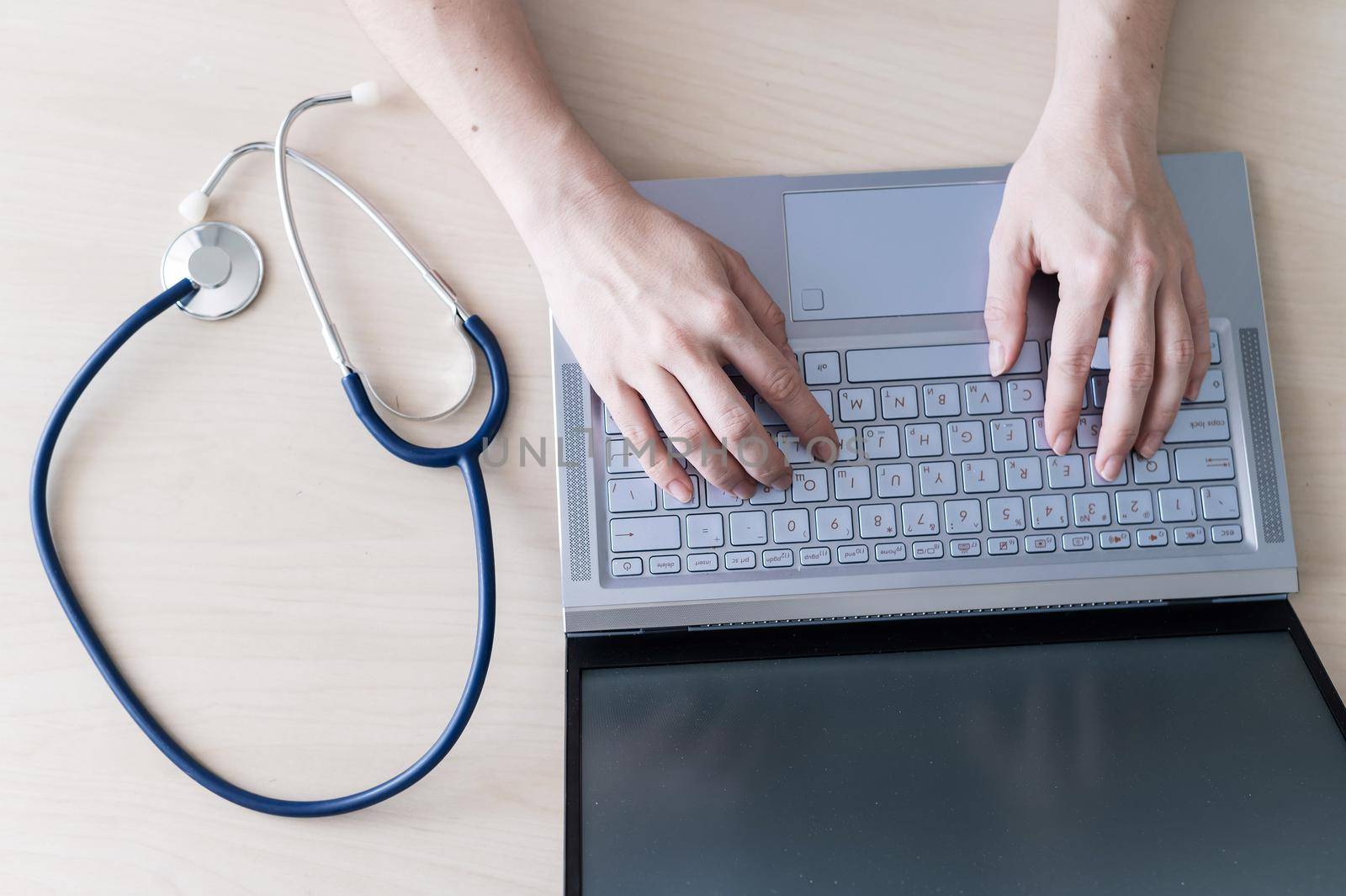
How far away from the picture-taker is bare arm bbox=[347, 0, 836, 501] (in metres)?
0.55

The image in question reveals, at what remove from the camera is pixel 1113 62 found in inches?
24.2

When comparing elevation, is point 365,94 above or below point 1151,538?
above

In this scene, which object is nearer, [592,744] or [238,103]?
[592,744]

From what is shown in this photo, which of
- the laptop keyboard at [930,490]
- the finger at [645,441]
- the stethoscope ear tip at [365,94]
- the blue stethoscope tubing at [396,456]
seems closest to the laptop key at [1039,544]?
the laptop keyboard at [930,490]

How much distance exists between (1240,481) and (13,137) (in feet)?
2.94

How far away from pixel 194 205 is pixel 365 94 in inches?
5.7

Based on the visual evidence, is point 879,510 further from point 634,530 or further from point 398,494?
point 398,494

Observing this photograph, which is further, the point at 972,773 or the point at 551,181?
the point at 551,181

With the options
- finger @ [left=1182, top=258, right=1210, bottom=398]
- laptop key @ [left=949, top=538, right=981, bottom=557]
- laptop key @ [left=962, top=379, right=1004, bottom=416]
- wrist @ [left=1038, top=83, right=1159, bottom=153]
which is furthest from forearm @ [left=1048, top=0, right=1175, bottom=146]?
laptop key @ [left=949, top=538, right=981, bottom=557]

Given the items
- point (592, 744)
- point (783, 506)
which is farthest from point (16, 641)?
point (783, 506)

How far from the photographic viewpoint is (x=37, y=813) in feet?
1.76

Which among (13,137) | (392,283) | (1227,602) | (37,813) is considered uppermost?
(13,137)

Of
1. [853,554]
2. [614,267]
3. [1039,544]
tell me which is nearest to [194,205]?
[614,267]

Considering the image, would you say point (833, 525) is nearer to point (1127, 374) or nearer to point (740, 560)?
point (740, 560)
